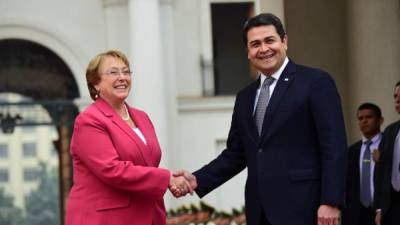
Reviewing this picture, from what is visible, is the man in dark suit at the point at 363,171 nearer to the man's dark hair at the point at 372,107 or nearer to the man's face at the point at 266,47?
the man's dark hair at the point at 372,107

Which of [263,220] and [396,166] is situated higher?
[263,220]

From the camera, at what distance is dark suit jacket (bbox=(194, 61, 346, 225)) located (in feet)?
18.8

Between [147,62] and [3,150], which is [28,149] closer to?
[3,150]

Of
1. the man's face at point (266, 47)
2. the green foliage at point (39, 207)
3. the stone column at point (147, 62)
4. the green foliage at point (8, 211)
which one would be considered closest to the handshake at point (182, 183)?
the man's face at point (266, 47)

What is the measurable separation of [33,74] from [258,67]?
47.7ft

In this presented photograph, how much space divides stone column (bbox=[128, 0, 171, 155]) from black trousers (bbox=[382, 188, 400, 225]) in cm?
1040

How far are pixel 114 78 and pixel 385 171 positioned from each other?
3478 millimetres

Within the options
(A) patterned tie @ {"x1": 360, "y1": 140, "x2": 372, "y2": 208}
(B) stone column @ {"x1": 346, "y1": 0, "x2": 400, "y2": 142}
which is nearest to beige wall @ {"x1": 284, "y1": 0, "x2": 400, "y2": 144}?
(B) stone column @ {"x1": 346, "y1": 0, "x2": 400, "y2": 142}

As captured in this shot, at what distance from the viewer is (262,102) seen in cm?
603

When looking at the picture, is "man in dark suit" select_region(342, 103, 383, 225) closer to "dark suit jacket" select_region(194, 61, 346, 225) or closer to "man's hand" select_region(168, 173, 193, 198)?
"man's hand" select_region(168, 173, 193, 198)

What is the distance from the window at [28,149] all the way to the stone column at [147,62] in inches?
107

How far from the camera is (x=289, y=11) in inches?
382

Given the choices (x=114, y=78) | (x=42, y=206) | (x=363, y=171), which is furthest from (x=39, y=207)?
(x=114, y=78)

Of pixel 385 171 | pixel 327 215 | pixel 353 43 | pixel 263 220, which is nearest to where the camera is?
pixel 327 215
